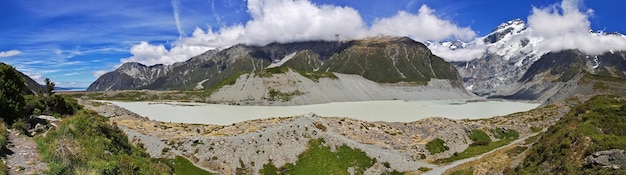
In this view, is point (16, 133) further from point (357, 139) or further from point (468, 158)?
point (468, 158)

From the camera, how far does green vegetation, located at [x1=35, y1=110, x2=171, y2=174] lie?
707 inches

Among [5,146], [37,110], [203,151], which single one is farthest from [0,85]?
[203,151]

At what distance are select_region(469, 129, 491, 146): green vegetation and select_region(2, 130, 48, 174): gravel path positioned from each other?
218 feet

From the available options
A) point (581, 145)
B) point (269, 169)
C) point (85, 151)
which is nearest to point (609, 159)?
point (581, 145)

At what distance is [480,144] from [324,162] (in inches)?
1358

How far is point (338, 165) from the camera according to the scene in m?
50.0

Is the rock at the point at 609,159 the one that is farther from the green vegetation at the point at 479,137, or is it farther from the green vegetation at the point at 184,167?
the green vegetation at the point at 479,137

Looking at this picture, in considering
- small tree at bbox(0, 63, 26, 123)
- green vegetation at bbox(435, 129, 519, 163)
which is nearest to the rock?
green vegetation at bbox(435, 129, 519, 163)

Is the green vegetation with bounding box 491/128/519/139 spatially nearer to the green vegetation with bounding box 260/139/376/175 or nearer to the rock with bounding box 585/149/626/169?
the green vegetation with bounding box 260/139/376/175

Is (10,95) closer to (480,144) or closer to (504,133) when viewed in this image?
(480,144)

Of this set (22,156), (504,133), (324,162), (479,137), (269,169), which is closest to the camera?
(22,156)

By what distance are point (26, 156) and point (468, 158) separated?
55587 mm


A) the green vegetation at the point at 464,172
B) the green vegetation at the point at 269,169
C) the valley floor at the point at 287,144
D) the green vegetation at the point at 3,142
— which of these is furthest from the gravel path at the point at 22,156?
the green vegetation at the point at 464,172

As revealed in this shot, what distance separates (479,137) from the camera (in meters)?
75.9
